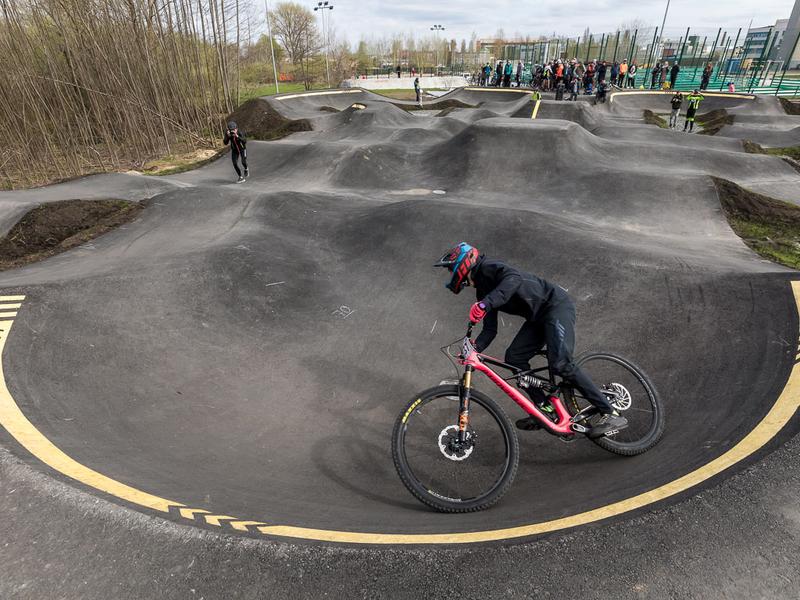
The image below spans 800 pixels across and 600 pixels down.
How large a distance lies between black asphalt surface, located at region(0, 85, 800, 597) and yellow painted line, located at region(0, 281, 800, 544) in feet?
0.41

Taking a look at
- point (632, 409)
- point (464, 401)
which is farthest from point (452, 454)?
point (632, 409)

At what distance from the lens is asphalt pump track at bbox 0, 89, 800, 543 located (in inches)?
159

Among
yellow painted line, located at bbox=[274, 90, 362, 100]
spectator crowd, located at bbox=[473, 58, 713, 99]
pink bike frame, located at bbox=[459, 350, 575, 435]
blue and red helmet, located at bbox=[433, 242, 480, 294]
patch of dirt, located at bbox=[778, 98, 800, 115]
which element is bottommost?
pink bike frame, located at bbox=[459, 350, 575, 435]

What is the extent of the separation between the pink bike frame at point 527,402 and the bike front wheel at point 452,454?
0.27m

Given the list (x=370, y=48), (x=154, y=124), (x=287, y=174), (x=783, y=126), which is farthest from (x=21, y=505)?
(x=370, y=48)

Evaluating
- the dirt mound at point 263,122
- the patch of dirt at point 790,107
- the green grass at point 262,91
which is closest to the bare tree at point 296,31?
the green grass at point 262,91

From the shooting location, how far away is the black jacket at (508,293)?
156 inches

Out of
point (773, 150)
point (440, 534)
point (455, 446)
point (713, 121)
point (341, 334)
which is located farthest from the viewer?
point (713, 121)

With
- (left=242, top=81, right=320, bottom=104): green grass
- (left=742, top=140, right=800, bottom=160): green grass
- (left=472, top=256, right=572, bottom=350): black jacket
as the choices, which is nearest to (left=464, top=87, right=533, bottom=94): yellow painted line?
(left=242, top=81, right=320, bottom=104): green grass

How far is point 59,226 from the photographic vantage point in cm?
1163

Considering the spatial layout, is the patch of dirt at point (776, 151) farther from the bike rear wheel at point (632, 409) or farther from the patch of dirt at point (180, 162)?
the patch of dirt at point (180, 162)

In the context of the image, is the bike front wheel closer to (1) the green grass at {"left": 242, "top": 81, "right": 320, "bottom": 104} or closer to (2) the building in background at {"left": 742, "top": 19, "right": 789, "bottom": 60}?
(1) the green grass at {"left": 242, "top": 81, "right": 320, "bottom": 104}

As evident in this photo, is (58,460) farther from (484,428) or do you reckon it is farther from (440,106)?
(440,106)

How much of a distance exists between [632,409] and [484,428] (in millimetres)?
1863
